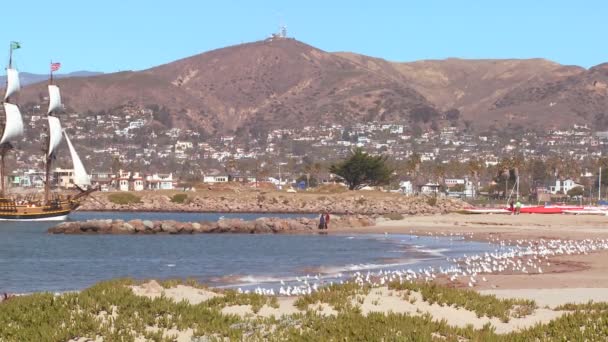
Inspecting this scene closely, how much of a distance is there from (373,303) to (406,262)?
2517 cm

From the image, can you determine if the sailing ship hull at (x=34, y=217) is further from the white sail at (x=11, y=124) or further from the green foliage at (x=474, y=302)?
the green foliage at (x=474, y=302)

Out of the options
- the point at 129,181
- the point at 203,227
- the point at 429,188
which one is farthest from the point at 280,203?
the point at 429,188

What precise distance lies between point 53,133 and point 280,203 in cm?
3562

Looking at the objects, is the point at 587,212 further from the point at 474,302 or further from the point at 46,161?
the point at 474,302

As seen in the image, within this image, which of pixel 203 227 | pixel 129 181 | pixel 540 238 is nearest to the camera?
pixel 540 238

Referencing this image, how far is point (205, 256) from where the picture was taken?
1935 inches

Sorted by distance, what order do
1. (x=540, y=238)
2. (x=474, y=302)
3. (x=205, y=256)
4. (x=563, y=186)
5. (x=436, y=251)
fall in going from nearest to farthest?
(x=474, y=302) → (x=205, y=256) → (x=436, y=251) → (x=540, y=238) → (x=563, y=186)

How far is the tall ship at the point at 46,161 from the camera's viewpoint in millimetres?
104312

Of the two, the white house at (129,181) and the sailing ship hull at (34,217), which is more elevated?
the white house at (129,181)

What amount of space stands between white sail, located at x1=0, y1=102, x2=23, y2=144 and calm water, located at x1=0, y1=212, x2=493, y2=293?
3933 centimetres

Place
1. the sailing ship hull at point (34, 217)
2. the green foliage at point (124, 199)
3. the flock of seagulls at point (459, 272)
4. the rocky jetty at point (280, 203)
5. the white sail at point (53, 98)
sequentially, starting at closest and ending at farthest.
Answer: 1. the flock of seagulls at point (459, 272)
2. the sailing ship hull at point (34, 217)
3. the white sail at point (53, 98)
4. the rocky jetty at point (280, 203)
5. the green foliage at point (124, 199)

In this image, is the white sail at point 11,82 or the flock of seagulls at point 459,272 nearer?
the flock of seagulls at point 459,272

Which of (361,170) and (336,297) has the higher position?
(361,170)

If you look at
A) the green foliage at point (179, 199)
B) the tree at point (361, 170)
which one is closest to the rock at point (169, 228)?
the green foliage at point (179, 199)
